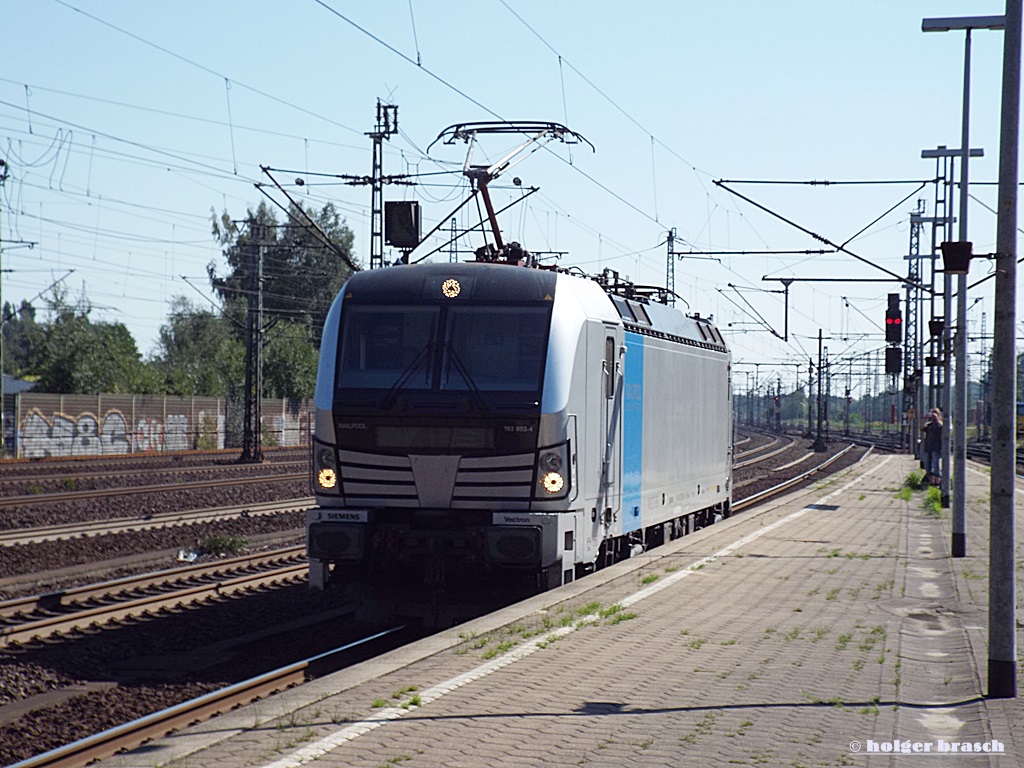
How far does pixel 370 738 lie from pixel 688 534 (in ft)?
45.8

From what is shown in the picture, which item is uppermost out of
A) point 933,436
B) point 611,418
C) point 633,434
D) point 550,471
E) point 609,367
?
point 609,367

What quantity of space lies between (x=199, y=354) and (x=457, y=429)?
79.2 meters

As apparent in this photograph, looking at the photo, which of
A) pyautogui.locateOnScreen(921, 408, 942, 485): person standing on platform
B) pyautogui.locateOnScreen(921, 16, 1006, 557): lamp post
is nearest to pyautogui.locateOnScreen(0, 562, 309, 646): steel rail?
pyautogui.locateOnScreen(921, 16, 1006, 557): lamp post

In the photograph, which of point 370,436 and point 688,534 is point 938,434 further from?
point 370,436

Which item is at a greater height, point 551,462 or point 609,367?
point 609,367

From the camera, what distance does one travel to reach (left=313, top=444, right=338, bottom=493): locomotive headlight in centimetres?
1212

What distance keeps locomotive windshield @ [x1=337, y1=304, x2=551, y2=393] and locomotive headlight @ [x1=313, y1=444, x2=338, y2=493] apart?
62 centimetres

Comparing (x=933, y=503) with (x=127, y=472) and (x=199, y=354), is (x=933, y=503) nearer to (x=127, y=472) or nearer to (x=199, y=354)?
(x=127, y=472)

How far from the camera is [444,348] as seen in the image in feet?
39.9

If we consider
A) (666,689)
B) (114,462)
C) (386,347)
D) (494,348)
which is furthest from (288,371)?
(666,689)

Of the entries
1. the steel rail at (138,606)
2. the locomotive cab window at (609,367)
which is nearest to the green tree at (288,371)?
the steel rail at (138,606)

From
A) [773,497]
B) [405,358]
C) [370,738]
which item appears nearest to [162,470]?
[773,497]

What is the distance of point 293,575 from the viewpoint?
54.0 ft

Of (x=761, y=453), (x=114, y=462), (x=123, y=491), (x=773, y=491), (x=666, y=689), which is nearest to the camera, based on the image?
(x=666, y=689)
